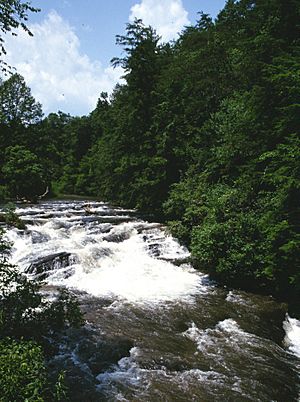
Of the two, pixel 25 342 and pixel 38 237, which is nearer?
pixel 25 342

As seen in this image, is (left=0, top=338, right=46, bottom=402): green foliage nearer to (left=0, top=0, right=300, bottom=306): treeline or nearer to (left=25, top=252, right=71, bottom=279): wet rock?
(left=0, top=0, right=300, bottom=306): treeline

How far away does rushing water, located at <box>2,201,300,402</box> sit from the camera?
582cm

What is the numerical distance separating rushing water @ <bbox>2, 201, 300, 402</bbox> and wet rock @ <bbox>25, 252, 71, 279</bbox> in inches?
1.3

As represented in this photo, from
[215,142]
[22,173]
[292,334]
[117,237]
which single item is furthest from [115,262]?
[22,173]

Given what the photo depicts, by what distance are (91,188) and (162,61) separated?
832 inches

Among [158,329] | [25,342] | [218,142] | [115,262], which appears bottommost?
[158,329]

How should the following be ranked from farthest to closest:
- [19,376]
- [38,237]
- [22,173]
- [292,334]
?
[22,173], [38,237], [292,334], [19,376]

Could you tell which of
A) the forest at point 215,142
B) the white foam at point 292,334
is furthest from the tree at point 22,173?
the white foam at point 292,334

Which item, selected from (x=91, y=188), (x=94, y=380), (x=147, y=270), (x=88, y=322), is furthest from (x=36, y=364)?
(x=91, y=188)

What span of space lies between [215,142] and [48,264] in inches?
413

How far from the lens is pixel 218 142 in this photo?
54.9 ft

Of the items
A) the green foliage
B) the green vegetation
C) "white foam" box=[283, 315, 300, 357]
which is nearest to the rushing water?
"white foam" box=[283, 315, 300, 357]

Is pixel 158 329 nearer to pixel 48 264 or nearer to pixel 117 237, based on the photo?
pixel 48 264

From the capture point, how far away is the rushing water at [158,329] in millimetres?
5824
